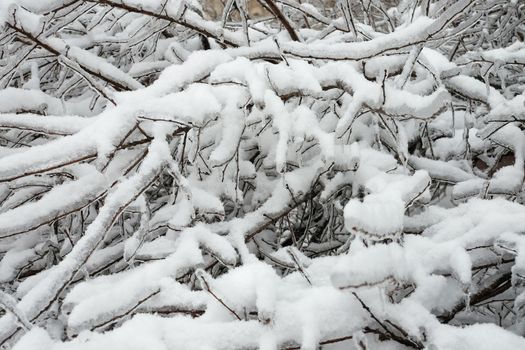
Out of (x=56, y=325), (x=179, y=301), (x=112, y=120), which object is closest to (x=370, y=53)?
(x=112, y=120)

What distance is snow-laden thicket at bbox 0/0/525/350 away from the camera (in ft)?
2.85

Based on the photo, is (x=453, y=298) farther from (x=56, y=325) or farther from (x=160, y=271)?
(x=56, y=325)

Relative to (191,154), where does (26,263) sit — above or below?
below

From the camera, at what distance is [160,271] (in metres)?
1.08

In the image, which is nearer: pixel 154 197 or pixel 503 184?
pixel 503 184

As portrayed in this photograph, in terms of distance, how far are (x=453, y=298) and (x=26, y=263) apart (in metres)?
1.46

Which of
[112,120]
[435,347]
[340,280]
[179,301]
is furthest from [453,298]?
[112,120]

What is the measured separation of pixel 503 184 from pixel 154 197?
1.31 m

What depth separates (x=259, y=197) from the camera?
172cm

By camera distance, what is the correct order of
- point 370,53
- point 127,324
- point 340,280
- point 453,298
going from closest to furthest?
point 340,280 → point 127,324 → point 453,298 → point 370,53

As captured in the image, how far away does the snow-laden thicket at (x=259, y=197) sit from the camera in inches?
34.1

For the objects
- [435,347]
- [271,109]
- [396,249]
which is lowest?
[435,347]

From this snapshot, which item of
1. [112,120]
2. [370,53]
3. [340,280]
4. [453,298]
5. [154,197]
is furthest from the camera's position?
[154,197]

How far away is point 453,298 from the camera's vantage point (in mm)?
1015
